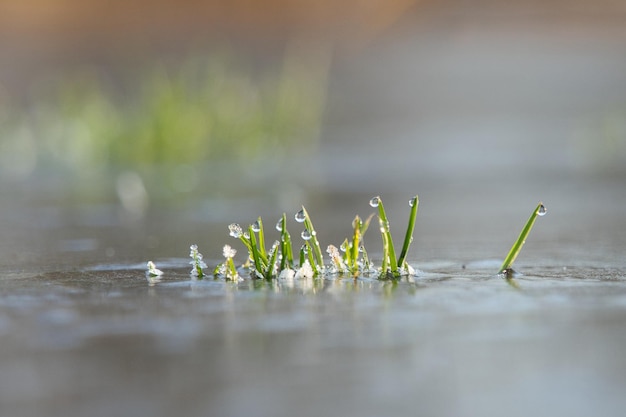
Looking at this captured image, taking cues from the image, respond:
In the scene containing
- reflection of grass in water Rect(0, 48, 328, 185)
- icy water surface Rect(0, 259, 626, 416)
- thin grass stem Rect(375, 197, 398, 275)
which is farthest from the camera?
reflection of grass in water Rect(0, 48, 328, 185)

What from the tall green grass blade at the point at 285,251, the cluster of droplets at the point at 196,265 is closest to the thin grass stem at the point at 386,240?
the tall green grass blade at the point at 285,251

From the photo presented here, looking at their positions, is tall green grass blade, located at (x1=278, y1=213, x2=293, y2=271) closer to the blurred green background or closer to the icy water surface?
the icy water surface

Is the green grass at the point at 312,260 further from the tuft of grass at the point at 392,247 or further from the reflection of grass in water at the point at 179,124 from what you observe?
the reflection of grass in water at the point at 179,124

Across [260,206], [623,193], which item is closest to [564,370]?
[260,206]

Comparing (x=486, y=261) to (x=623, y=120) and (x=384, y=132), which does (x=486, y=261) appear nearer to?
(x=623, y=120)

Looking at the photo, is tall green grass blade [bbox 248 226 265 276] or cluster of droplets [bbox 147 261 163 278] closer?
tall green grass blade [bbox 248 226 265 276]

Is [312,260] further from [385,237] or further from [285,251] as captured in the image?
[385,237]

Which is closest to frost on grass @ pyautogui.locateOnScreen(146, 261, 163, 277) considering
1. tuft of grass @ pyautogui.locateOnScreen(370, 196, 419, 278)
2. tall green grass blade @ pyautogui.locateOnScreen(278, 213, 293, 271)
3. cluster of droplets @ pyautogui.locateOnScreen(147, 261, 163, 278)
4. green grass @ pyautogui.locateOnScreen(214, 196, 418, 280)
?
cluster of droplets @ pyautogui.locateOnScreen(147, 261, 163, 278)

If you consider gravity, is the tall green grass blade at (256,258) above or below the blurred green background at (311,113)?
below

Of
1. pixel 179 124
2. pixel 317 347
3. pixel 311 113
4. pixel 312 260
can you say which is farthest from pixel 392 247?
pixel 311 113
